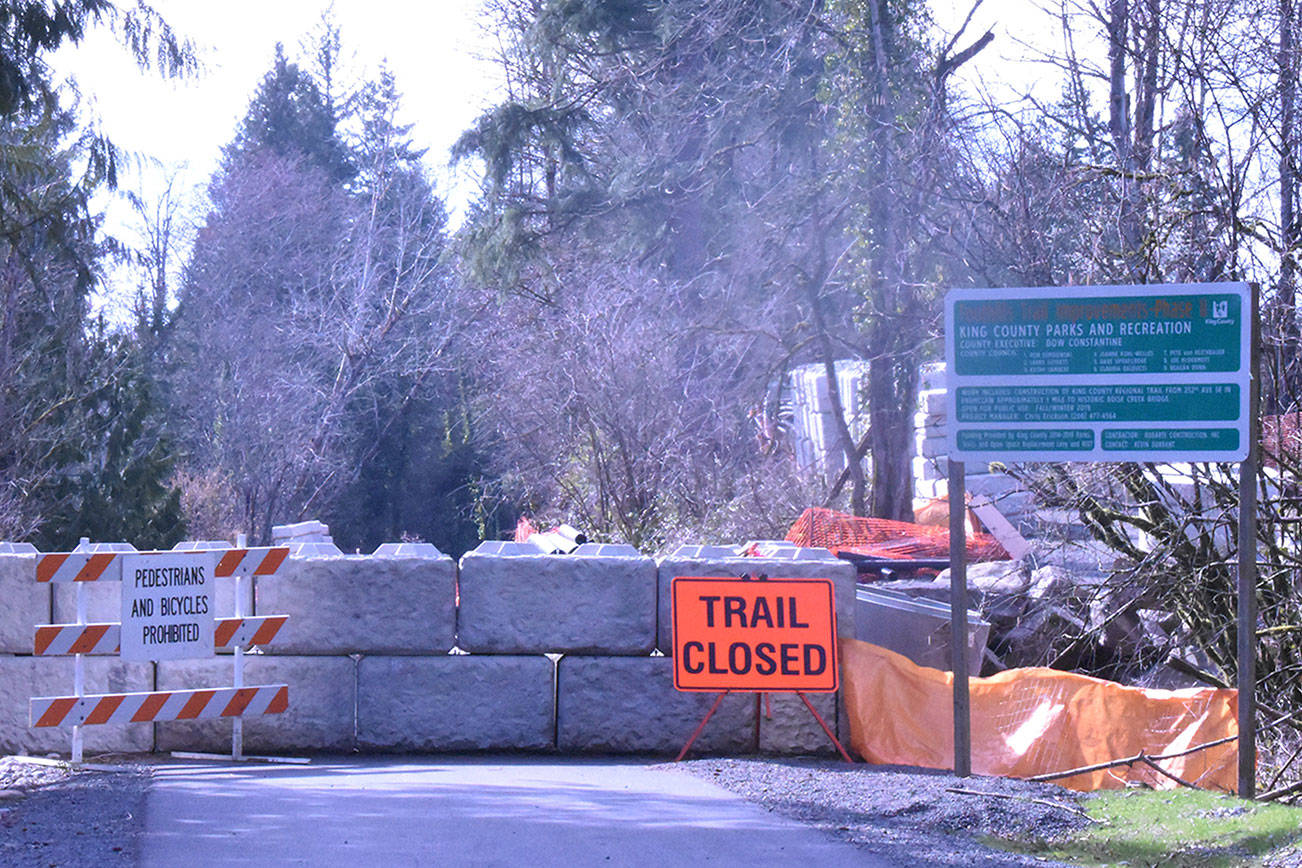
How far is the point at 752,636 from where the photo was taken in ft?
30.0

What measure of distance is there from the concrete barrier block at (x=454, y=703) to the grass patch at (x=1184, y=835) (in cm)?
361

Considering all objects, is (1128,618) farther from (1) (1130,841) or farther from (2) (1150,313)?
(1) (1130,841)

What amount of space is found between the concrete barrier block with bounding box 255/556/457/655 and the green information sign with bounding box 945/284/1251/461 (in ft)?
11.9

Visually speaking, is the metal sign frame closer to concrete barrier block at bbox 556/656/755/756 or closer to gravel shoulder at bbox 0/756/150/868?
concrete barrier block at bbox 556/656/755/756

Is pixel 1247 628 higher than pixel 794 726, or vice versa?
pixel 1247 628

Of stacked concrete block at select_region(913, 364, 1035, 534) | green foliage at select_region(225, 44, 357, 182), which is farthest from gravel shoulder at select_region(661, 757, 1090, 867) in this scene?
green foliage at select_region(225, 44, 357, 182)

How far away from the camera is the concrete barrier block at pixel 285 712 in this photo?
9.28 meters

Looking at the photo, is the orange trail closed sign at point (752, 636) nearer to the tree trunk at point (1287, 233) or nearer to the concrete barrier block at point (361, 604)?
the concrete barrier block at point (361, 604)

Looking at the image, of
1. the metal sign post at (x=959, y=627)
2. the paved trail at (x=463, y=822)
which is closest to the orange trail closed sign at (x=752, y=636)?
the paved trail at (x=463, y=822)

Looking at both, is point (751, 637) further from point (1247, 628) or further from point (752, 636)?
point (1247, 628)

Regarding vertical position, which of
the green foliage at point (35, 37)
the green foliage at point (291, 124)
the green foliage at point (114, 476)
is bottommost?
the green foliage at point (114, 476)

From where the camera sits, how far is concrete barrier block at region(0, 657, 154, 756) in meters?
9.15

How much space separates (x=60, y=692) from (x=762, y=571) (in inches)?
182

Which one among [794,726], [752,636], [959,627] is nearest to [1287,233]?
[959,627]
